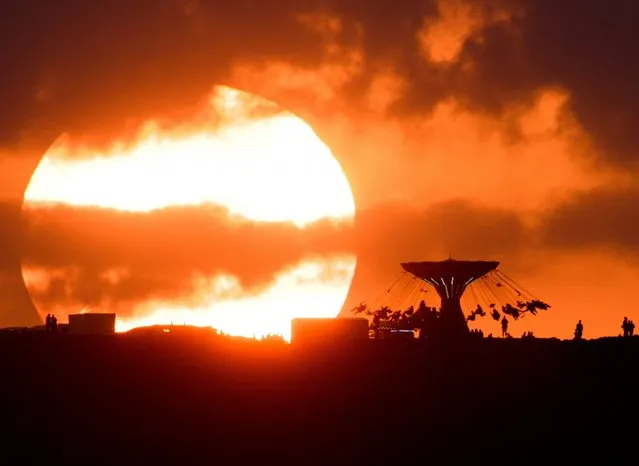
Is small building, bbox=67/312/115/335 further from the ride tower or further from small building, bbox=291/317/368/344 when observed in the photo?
the ride tower

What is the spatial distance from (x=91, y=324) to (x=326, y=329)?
2729cm

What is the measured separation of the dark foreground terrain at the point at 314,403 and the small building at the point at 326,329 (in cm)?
963

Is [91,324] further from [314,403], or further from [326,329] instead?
[314,403]

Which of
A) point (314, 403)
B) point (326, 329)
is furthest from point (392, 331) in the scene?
point (314, 403)

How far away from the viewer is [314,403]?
112 meters

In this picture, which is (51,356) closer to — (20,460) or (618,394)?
(20,460)

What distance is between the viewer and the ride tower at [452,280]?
14375 centimetres

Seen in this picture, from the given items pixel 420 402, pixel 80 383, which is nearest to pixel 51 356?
pixel 80 383

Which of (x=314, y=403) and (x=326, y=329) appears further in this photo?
(x=326, y=329)

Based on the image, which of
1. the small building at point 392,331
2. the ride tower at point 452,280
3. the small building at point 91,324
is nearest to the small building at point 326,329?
the small building at point 392,331

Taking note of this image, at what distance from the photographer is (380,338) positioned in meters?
143

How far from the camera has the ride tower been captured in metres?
144

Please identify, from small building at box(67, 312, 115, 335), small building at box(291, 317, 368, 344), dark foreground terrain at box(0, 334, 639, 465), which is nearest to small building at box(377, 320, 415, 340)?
small building at box(291, 317, 368, 344)

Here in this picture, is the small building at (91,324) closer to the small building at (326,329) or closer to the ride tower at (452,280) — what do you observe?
the small building at (326,329)
